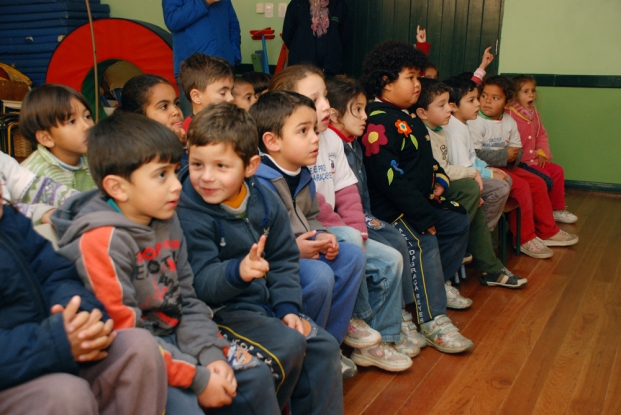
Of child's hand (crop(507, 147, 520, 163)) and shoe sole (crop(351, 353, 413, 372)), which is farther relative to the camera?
child's hand (crop(507, 147, 520, 163))

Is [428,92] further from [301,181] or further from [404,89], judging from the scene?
[301,181]

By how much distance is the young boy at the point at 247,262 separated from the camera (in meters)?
1.45

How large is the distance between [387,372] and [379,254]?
1.43ft

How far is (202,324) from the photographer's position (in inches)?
54.1

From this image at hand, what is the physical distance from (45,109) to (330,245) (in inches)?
39.3

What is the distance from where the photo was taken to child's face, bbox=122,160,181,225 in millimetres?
1283

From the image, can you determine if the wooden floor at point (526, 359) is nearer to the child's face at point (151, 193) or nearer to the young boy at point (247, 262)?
the young boy at point (247, 262)

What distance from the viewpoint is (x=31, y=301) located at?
110 cm

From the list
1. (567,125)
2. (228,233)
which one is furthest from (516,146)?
(228,233)

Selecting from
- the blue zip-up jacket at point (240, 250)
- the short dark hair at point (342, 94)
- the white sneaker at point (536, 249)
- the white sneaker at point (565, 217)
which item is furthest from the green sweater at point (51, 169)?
the white sneaker at point (565, 217)

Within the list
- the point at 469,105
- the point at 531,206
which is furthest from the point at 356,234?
the point at 531,206

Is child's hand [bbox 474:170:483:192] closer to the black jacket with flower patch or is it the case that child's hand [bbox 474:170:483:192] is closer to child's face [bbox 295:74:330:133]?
the black jacket with flower patch

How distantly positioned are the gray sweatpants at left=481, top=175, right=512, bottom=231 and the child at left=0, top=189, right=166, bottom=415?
7.85ft


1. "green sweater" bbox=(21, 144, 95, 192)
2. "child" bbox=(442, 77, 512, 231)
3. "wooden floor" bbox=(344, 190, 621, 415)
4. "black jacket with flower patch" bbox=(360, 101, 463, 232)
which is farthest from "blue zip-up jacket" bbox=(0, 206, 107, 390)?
"child" bbox=(442, 77, 512, 231)
